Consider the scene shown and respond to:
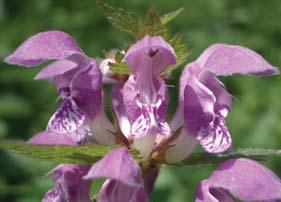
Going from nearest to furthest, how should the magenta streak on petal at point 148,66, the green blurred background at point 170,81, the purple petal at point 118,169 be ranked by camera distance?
the purple petal at point 118,169
the magenta streak on petal at point 148,66
the green blurred background at point 170,81

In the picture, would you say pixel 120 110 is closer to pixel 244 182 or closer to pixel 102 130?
pixel 102 130

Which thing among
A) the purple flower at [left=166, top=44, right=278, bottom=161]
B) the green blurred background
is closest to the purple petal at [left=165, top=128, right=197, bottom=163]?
the purple flower at [left=166, top=44, right=278, bottom=161]

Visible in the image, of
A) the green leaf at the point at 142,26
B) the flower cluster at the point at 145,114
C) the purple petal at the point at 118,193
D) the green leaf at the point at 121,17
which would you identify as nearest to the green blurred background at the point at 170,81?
the flower cluster at the point at 145,114

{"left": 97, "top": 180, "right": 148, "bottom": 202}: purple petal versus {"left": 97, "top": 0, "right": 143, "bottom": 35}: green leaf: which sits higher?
{"left": 97, "top": 0, "right": 143, "bottom": 35}: green leaf

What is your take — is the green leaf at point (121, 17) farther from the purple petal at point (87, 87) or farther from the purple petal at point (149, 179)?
the purple petal at point (149, 179)

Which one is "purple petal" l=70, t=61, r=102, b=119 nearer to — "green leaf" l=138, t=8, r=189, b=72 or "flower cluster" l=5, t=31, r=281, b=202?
"flower cluster" l=5, t=31, r=281, b=202

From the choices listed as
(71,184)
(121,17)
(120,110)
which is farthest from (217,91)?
(71,184)
